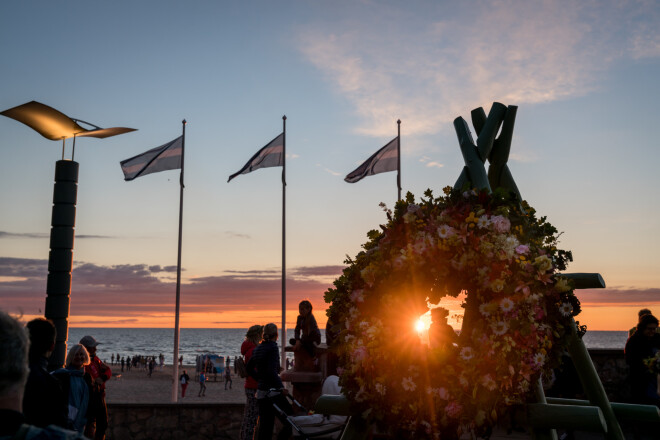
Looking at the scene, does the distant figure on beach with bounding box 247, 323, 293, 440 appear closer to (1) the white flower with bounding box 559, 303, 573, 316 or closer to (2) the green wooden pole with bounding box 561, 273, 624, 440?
(2) the green wooden pole with bounding box 561, 273, 624, 440

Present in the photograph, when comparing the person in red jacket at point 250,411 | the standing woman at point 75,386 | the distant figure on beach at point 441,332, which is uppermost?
the distant figure on beach at point 441,332

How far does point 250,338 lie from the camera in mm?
8898

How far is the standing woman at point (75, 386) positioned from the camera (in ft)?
21.0

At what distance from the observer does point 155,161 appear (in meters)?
19.2

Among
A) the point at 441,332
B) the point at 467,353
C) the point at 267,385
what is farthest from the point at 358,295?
the point at 267,385

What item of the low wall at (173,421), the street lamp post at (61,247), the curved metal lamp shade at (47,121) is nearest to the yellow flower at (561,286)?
the low wall at (173,421)

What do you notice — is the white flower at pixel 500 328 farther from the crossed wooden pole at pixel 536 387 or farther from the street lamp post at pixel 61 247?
the street lamp post at pixel 61 247

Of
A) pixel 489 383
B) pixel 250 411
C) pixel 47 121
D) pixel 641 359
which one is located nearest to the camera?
pixel 489 383

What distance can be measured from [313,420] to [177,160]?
50.6ft

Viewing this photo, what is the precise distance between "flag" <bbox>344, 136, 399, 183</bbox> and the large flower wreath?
14.2 metres

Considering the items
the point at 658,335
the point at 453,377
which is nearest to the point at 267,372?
the point at 453,377

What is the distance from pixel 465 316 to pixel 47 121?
37.8 feet

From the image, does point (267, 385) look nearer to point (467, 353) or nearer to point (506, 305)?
point (467, 353)

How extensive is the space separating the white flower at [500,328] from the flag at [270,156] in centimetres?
1632
